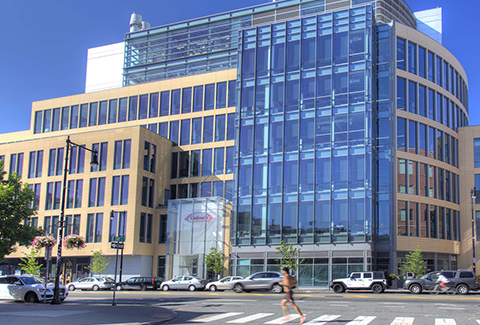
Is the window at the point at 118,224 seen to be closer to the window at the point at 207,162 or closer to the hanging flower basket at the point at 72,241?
the window at the point at 207,162

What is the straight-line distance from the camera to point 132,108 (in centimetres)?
6359

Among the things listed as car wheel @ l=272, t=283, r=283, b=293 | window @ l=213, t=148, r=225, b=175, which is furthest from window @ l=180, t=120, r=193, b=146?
car wheel @ l=272, t=283, r=283, b=293

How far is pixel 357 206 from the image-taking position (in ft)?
148

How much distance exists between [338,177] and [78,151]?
28.5m

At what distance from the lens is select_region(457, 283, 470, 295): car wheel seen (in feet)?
110

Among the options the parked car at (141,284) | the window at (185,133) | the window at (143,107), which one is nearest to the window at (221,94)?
the window at (185,133)

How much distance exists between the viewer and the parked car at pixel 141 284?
46.9m

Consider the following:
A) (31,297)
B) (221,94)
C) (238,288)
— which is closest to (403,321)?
(31,297)

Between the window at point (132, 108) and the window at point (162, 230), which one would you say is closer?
the window at point (162, 230)

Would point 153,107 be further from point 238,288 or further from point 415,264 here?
point 415,264

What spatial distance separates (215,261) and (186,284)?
603cm

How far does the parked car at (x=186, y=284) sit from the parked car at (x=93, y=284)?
513 cm

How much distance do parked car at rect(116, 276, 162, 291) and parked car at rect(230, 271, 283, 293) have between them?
1180cm

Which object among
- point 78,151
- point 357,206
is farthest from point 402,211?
point 78,151
